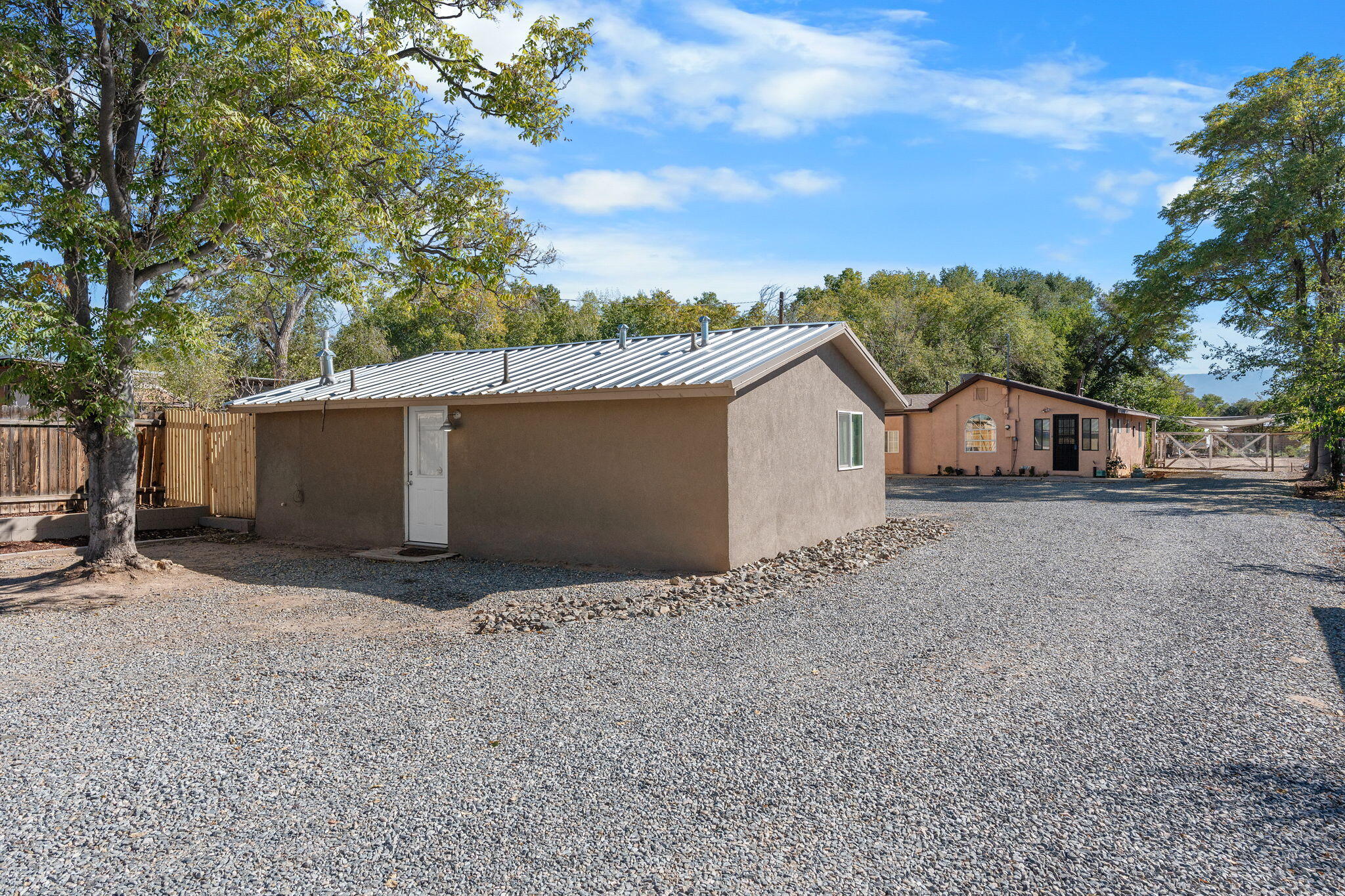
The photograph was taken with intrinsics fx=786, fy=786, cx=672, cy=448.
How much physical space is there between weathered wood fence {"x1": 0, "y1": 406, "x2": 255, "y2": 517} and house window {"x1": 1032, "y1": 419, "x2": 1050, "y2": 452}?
22156 mm

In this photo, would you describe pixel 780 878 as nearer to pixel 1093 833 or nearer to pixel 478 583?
pixel 1093 833

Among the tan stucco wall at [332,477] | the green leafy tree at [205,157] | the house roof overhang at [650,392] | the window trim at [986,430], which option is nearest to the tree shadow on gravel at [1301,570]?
the house roof overhang at [650,392]

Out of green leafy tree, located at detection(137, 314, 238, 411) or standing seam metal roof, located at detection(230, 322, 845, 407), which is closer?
standing seam metal roof, located at detection(230, 322, 845, 407)

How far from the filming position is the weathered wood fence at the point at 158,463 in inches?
456

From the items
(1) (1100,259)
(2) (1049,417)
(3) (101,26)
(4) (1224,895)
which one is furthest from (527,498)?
(1) (1100,259)

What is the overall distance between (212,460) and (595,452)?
7.83 metres

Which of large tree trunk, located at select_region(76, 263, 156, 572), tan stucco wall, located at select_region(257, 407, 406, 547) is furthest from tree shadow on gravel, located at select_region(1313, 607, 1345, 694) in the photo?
large tree trunk, located at select_region(76, 263, 156, 572)

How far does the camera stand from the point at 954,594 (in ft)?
25.7

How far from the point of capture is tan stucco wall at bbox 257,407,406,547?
11031 mm

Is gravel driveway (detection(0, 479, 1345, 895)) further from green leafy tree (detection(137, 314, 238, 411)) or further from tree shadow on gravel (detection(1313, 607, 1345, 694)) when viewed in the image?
green leafy tree (detection(137, 314, 238, 411))

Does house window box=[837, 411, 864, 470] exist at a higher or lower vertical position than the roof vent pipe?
lower

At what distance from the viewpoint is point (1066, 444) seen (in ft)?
81.6

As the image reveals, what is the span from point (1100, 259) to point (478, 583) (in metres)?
38.3

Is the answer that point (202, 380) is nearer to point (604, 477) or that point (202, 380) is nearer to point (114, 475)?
point (114, 475)
